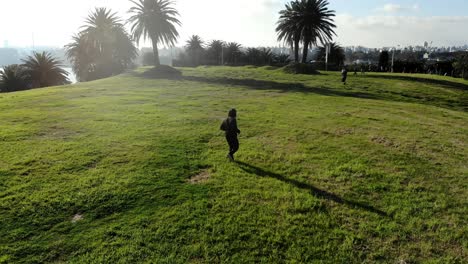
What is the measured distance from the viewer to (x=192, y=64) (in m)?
66.3

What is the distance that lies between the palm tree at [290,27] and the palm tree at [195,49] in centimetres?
2777

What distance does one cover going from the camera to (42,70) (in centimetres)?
4200

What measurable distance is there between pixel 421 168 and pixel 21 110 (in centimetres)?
1755

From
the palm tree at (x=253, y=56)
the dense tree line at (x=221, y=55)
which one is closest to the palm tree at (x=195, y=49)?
the dense tree line at (x=221, y=55)

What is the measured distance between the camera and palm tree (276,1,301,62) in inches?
1640

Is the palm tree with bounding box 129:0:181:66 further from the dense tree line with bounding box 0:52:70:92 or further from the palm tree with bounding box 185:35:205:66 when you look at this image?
the palm tree with bounding box 185:35:205:66

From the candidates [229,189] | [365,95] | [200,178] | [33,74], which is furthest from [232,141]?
[33,74]

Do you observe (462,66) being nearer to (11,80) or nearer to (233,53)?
(233,53)

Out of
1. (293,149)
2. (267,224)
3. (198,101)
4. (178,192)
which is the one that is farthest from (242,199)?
(198,101)

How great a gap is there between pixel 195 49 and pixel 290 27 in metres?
31.0

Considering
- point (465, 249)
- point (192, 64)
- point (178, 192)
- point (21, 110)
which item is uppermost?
point (192, 64)

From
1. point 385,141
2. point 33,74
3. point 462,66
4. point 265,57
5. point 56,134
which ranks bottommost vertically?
point 385,141

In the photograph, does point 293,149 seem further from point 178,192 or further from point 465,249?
point 465,249

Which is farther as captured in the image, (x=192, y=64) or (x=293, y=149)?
(x=192, y=64)
